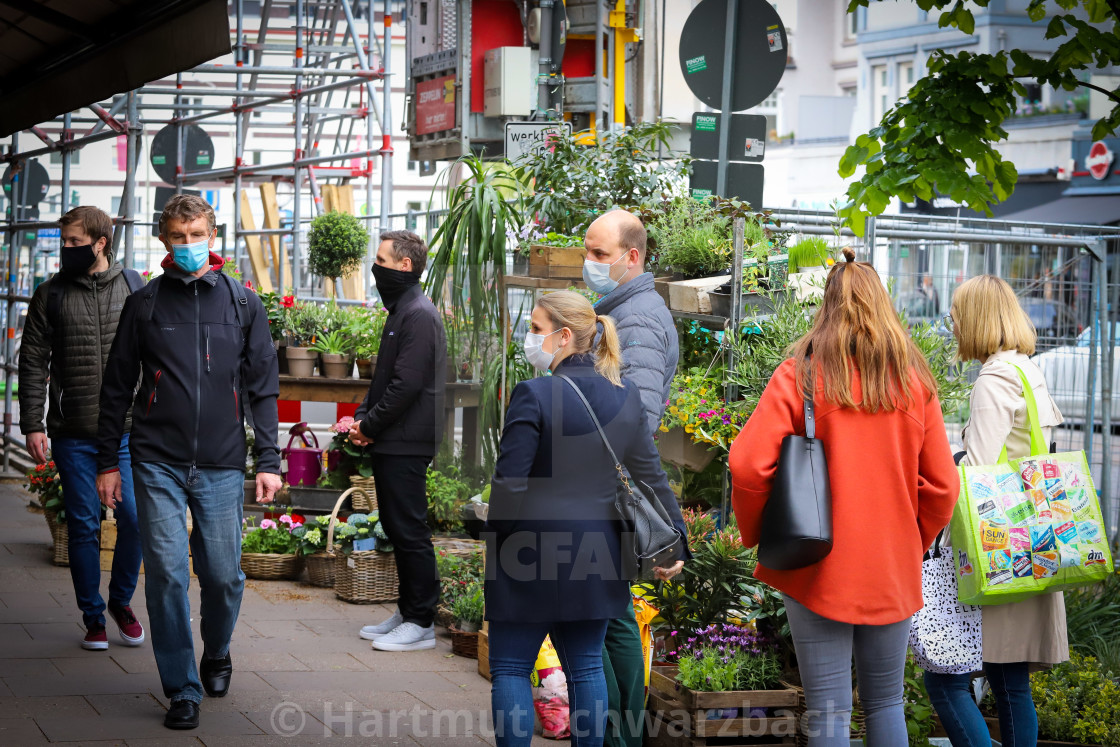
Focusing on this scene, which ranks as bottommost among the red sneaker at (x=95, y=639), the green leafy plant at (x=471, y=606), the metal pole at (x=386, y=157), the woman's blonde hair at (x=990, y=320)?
the red sneaker at (x=95, y=639)

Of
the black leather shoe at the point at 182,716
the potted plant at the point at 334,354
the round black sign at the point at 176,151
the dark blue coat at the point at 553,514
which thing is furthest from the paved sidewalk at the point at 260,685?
the round black sign at the point at 176,151

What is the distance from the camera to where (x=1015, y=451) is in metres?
4.16

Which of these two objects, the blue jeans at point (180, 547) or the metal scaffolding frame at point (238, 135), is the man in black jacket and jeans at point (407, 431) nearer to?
the blue jeans at point (180, 547)

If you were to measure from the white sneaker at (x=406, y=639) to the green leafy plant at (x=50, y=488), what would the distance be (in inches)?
97.3

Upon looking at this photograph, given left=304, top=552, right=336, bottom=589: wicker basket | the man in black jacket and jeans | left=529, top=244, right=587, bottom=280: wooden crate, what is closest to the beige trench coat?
left=529, top=244, right=587, bottom=280: wooden crate

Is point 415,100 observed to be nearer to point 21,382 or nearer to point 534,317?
point 21,382

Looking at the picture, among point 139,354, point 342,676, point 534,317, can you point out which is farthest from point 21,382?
point 534,317

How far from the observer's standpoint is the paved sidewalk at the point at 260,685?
4.44 m

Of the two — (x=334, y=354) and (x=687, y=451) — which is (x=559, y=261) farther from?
(x=334, y=354)

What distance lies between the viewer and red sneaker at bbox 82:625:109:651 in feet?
17.9

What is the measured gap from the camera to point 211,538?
15.1 ft

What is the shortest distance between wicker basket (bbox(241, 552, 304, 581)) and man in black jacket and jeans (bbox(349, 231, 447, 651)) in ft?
4.85

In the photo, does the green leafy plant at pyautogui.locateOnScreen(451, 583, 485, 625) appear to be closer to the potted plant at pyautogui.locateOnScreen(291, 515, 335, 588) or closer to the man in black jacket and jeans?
the man in black jacket and jeans

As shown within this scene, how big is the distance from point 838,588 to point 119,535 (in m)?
3.50
